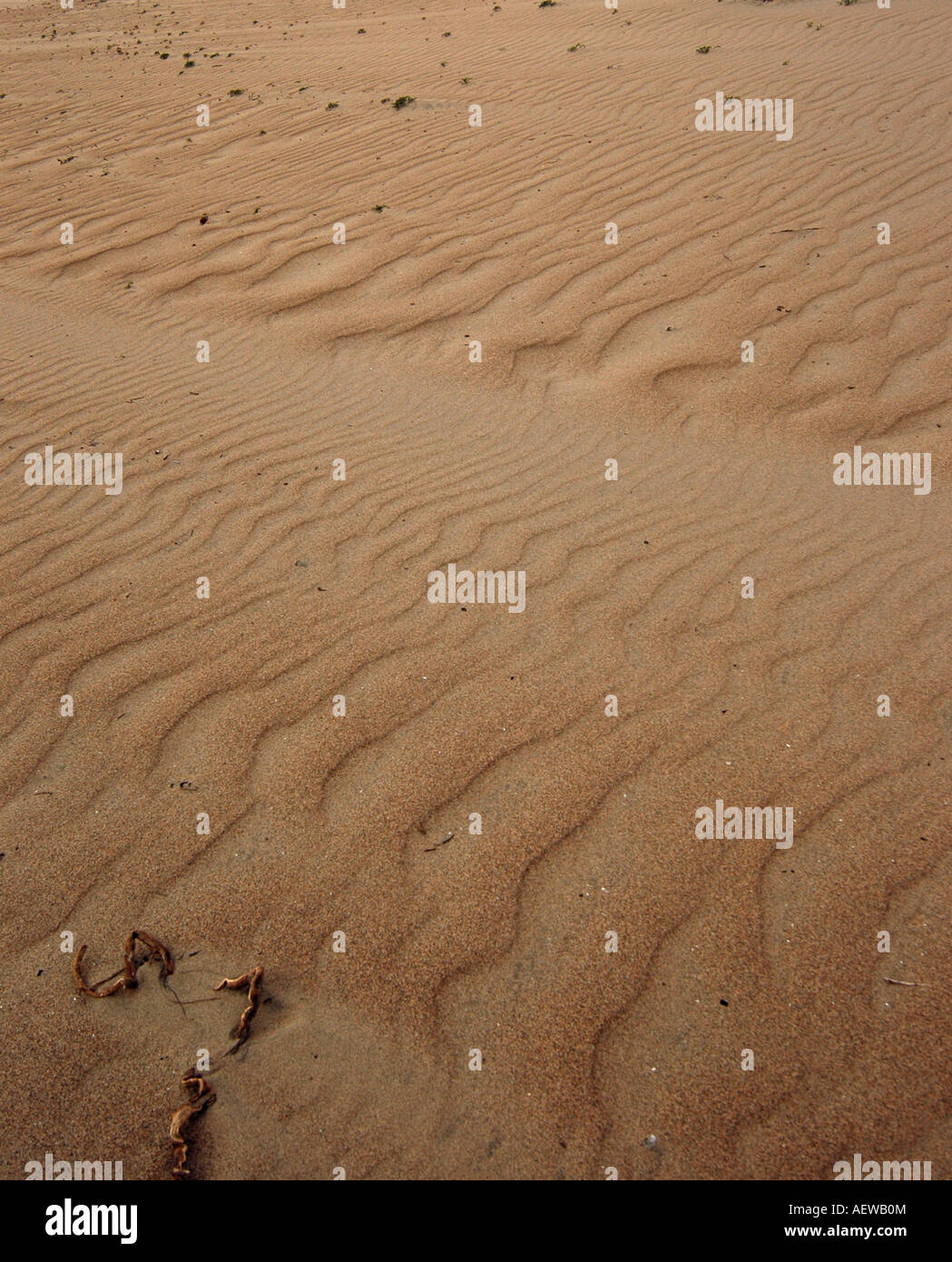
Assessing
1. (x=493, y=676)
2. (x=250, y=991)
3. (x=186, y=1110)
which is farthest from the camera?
(x=493, y=676)

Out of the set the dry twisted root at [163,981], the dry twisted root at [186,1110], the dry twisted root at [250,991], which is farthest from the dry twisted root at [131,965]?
the dry twisted root at [186,1110]

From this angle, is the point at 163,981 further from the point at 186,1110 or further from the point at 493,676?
the point at 493,676

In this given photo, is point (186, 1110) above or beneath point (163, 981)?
beneath

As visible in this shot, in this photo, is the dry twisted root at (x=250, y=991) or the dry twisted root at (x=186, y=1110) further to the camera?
the dry twisted root at (x=250, y=991)

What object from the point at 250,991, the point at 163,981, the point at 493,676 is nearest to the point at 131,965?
the point at 163,981

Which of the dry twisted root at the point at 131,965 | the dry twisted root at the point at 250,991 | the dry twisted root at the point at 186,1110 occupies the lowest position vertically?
the dry twisted root at the point at 186,1110

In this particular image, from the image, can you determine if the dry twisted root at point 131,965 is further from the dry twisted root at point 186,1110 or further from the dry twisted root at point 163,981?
the dry twisted root at point 186,1110

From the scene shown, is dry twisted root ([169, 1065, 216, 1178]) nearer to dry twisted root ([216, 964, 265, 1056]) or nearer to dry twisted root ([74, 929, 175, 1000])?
dry twisted root ([216, 964, 265, 1056])
